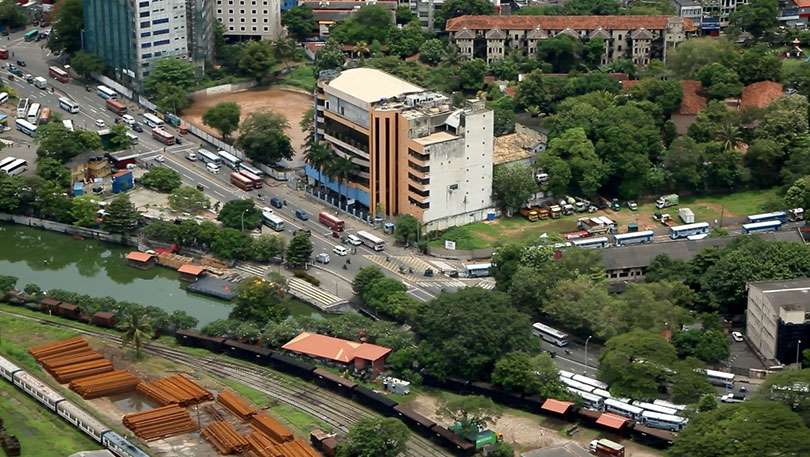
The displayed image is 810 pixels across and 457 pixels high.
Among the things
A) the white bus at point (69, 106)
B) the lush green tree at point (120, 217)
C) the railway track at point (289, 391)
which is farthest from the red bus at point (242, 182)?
the railway track at point (289, 391)

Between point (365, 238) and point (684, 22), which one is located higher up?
point (684, 22)

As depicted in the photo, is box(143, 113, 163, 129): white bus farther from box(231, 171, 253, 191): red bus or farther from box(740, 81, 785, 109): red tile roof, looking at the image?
box(740, 81, 785, 109): red tile roof

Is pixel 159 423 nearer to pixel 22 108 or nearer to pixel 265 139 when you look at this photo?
pixel 265 139

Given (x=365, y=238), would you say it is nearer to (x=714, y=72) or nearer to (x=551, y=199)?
(x=551, y=199)

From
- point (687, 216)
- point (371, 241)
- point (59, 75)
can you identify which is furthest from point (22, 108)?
point (687, 216)

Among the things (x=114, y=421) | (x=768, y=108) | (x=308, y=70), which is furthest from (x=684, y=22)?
(x=114, y=421)

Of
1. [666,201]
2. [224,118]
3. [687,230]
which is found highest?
[224,118]

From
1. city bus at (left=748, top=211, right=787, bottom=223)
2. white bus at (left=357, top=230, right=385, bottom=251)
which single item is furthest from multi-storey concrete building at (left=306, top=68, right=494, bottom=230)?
city bus at (left=748, top=211, right=787, bottom=223)

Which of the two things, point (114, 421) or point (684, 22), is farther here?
point (684, 22)
